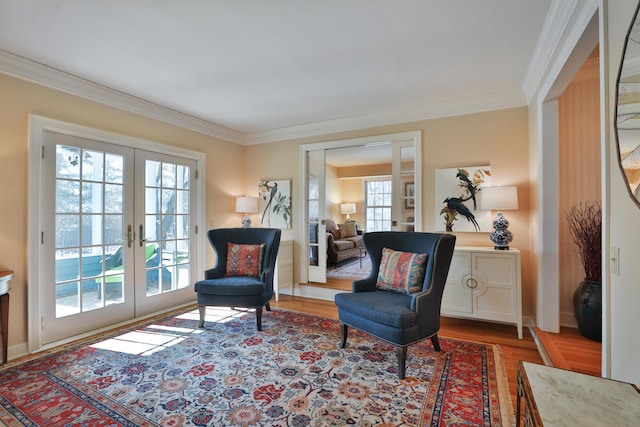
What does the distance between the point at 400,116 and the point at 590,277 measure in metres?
2.49

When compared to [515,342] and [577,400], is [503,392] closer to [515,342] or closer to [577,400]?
[515,342]

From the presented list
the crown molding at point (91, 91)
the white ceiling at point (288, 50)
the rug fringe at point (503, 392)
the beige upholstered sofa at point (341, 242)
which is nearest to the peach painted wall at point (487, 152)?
the white ceiling at point (288, 50)

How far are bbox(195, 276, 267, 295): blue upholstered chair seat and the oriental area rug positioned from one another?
0.39 m

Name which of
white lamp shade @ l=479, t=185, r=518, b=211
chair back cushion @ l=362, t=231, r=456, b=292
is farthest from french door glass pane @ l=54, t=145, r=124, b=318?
white lamp shade @ l=479, t=185, r=518, b=211

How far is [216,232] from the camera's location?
3641mm

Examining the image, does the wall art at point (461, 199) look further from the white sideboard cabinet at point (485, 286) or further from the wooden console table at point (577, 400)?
the wooden console table at point (577, 400)

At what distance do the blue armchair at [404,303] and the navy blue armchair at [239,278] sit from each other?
91cm

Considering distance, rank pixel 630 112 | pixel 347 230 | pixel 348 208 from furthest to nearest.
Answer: pixel 348 208
pixel 347 230
pixel 630 112

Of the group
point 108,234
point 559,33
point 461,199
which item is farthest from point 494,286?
point 108,234

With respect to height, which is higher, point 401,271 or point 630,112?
point 630,112

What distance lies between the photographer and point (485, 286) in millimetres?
3051

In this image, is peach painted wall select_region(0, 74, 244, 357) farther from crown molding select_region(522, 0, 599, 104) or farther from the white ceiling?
crown molding select_region(522, 0, 599, 104)

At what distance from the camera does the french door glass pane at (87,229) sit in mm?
2846

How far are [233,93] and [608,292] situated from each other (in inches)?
131
